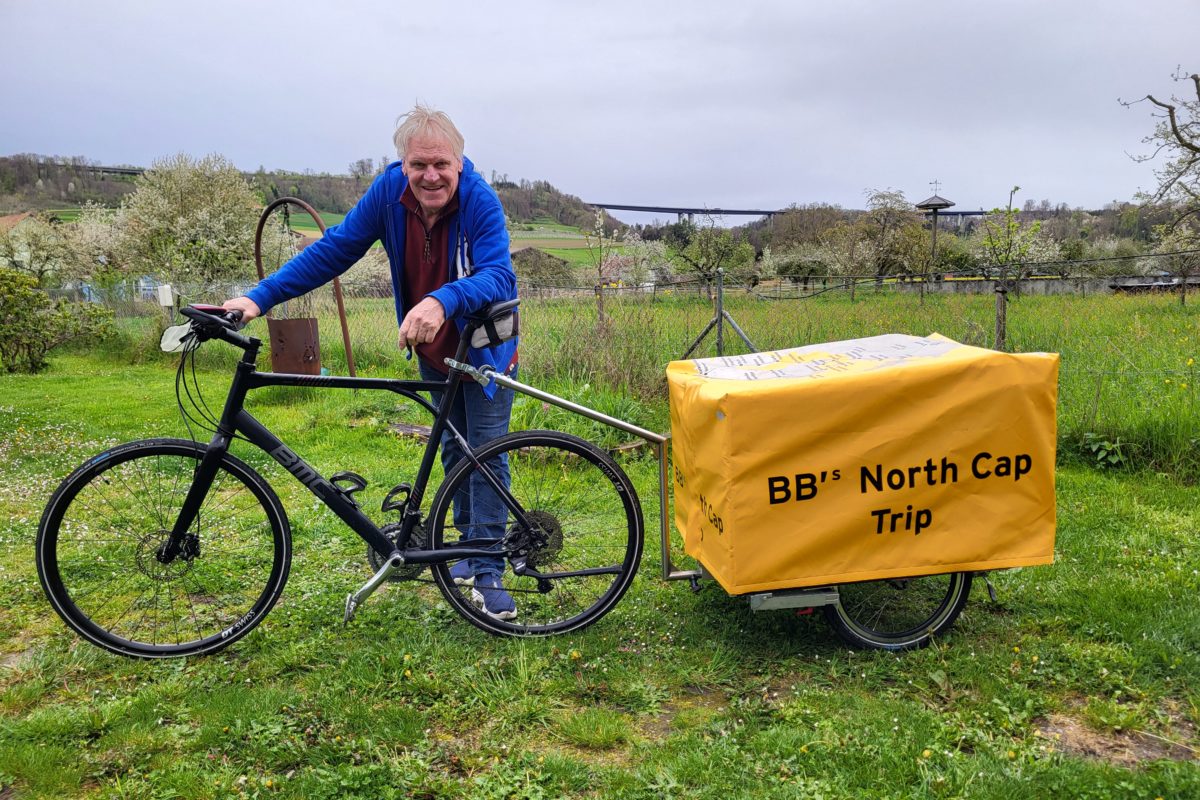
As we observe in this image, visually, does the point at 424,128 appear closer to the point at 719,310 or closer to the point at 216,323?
the point at 216,323

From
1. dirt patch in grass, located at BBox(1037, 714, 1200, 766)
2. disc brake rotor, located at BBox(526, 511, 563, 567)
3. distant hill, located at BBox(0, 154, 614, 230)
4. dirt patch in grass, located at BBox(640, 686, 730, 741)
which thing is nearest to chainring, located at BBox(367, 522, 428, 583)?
disc brake rotor, located at BBox(526, 511, 563, 567)

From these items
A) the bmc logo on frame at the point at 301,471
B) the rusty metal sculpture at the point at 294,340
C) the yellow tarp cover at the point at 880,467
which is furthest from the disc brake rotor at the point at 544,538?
the rusty metal sculpture at the point at 294,340

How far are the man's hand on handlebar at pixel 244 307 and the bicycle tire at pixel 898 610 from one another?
2516mm

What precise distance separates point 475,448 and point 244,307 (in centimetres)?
106

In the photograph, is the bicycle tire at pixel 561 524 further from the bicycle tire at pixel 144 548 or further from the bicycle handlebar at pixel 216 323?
the bicycle handlebar at pixel 216 323

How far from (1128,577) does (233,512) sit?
396cm

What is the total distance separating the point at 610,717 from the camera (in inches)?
107

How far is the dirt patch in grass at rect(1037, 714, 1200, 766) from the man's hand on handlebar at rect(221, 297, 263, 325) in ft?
10.4

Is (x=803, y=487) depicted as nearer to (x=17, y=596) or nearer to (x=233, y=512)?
(x=233, y=512)

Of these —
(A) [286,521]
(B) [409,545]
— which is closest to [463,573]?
(B) [409,545]

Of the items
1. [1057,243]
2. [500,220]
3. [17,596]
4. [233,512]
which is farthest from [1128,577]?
[1057,243]

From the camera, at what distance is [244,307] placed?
311 cm

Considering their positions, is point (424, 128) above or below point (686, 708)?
above

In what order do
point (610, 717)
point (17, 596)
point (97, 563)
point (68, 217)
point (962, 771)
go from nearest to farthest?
point (962, 771) → point (610, 717) → point (97, 563) → point (17, 596) → point (68, 217)
